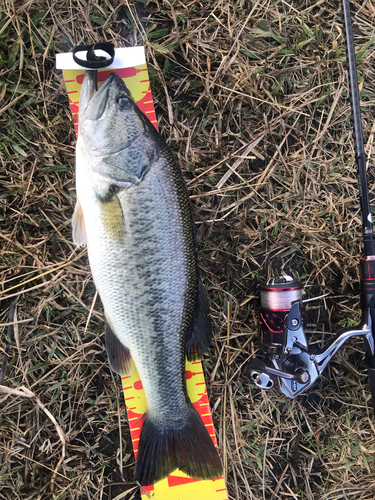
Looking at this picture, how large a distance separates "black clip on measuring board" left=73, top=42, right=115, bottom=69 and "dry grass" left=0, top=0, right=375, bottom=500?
0.22 meters

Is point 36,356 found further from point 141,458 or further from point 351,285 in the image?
point 351,285

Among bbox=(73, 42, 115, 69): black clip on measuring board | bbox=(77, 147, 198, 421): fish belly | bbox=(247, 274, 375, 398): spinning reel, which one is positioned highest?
bbox=(73, 42, 115, 69): black clip on measuring board

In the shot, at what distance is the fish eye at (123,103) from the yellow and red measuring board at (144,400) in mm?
385

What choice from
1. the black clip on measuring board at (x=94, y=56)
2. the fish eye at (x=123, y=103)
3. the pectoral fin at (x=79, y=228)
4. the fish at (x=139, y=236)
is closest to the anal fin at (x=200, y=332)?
the fish at (x=139, y=236)

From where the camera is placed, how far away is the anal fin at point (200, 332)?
1875 mm

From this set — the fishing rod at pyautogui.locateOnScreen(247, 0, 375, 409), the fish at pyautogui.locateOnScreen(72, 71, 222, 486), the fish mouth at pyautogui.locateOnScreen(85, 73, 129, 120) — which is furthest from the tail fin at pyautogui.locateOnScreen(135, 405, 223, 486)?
the fish mouth at pyautogui.locateOnScreen(85, 73, 129, 120)

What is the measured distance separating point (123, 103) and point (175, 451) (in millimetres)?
2031

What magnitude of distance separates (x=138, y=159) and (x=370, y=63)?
195 centimetres

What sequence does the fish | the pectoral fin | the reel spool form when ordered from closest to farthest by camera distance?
1. the fish
2. the pectoral fin
3. the reel spool

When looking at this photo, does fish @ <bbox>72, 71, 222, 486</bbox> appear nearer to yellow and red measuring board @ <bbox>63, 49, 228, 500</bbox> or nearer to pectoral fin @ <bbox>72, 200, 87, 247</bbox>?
pectoral fin @ <bbox>72, 200, 87, 247</bbox>

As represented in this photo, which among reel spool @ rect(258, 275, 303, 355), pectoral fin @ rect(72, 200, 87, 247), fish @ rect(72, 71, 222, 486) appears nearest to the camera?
fish @ rect(72, 71, 222, 486)

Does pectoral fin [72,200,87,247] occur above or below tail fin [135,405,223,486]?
above

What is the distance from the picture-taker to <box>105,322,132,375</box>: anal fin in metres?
1.87

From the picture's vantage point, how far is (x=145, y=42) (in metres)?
2.06
